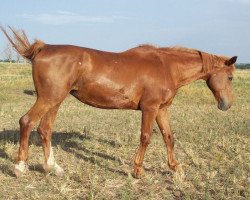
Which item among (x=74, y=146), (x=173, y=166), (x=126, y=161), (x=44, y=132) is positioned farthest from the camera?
(x=74, y=146)

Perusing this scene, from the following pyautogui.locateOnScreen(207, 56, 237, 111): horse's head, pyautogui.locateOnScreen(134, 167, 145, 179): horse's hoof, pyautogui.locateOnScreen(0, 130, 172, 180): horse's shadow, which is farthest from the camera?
pyautogui.locateOnScreen(207, 56, 237, 111): horse's head

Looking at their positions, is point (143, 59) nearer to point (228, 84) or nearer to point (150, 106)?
point (150, 106)

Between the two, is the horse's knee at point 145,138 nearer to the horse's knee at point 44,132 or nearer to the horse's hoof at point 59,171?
the horse's hoof at point 59,171

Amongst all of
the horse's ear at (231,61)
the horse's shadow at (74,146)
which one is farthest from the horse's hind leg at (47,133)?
the horse's ear at (231,61)

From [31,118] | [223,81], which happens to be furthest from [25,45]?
[223,81]

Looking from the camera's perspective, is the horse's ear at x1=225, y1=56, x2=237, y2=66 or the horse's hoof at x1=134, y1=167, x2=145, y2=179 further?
the horse's ear at x1=225, y1=56, x2=237, y2=66

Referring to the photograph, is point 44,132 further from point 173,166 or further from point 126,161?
point 173,166

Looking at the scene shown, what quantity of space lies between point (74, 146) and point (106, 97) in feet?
9.07

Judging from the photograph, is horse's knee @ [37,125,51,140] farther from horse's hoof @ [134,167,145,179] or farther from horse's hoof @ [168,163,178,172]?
horse's hoof @ [168,163,178,172]

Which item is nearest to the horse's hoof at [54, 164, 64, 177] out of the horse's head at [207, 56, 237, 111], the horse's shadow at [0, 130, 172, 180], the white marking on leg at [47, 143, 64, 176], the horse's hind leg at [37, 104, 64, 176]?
the white marking on leg at [47, 143, 64, 176]

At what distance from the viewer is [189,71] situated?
25.0 ft

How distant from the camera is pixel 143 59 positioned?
7.27 meters

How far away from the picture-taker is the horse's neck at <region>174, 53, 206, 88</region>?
7535 millimetres

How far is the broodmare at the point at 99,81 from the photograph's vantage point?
6715mm
